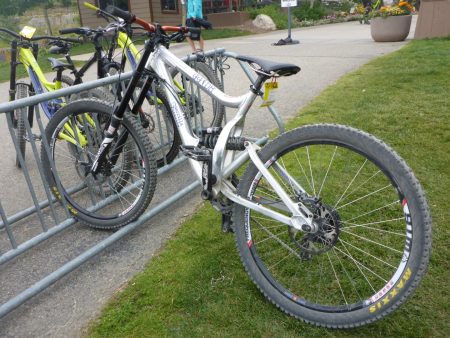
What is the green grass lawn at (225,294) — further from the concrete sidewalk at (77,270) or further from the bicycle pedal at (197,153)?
the bicycle pedal at (197,153)

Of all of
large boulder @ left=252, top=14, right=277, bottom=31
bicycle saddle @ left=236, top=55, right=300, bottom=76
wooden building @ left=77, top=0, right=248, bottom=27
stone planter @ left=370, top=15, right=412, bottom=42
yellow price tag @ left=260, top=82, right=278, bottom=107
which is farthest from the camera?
large boulder @ left=252, top=14, right=277, bottom=31

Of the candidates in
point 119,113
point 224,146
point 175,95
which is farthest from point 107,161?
point 224,146

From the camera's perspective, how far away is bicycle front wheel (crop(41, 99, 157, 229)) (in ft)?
9.76

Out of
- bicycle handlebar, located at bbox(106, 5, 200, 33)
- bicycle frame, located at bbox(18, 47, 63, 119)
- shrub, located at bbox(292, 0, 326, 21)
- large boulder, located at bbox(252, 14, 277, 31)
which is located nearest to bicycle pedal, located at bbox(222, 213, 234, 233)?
bicycle handlebar, located at bbox(106, 5, 200, 33)

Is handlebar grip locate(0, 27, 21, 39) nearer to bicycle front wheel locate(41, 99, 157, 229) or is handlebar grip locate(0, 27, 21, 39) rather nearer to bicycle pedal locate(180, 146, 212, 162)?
bicycle front wheel locate(41, 99, 157, 229)

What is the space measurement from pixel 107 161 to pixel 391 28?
11224mm

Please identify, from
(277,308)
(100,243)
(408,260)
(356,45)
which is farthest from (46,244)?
(356,45)

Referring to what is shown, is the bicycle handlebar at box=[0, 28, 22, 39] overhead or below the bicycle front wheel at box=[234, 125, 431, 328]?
overhead

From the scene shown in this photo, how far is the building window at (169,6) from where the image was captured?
68.9 feet

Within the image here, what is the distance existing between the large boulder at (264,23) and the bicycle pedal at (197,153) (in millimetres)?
20514

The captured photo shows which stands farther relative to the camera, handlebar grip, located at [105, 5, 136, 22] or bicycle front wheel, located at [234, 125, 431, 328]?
handlebar grip, located at [105, 5, 136, 22]

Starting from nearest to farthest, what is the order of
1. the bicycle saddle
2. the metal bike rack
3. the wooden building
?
the bicycle saddle < the metal bike rack < the wooden building

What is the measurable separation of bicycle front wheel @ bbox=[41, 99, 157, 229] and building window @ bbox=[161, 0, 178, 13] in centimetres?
1921

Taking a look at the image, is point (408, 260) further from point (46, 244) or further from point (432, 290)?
point (46, 244)
